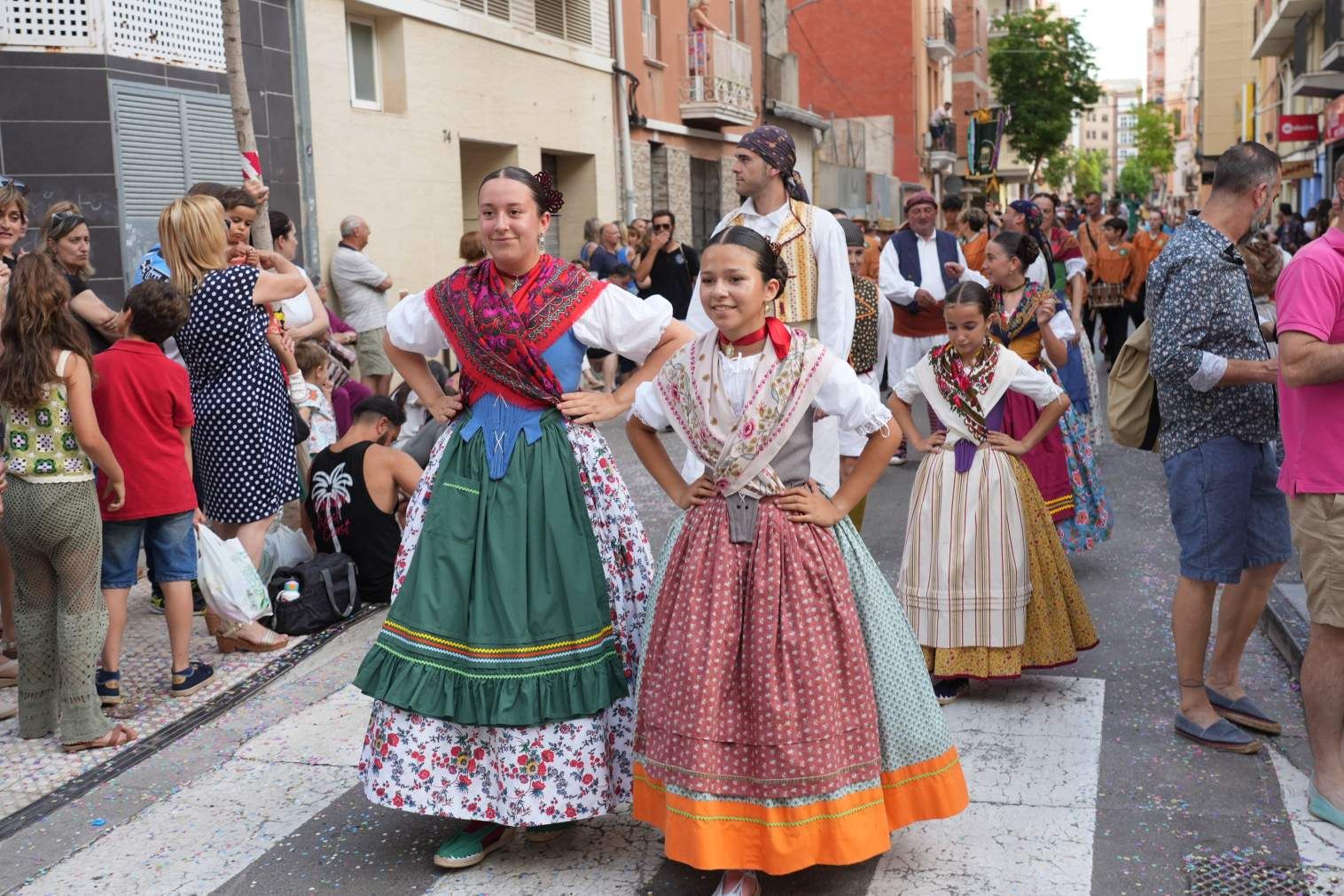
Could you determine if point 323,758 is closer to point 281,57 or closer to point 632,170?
point 281,57

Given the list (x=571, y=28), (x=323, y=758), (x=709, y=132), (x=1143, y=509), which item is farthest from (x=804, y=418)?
(x=709, y=132)

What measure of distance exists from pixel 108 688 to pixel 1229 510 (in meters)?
4.36

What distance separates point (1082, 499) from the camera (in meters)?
7.60

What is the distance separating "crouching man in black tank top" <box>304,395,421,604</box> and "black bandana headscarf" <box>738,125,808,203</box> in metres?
2.59

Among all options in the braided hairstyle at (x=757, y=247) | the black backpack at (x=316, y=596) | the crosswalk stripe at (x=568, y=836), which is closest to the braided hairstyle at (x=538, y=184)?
the braided hairstyle at (x=757, y=247)

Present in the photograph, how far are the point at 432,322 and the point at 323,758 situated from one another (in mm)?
1790

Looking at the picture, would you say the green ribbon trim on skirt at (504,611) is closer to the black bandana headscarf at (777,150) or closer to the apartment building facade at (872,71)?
the black bandana headscarf at (777,150)

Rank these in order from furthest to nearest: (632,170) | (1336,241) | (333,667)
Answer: (632,170)
(333,667)
(1336,241)

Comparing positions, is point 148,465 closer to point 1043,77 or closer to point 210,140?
point 210,140

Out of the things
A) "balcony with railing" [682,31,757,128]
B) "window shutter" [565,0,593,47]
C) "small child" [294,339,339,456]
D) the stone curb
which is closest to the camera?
the stone curb

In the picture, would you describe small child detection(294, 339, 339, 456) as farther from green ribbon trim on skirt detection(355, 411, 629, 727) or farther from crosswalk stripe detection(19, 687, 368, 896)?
green ribbon trim on skirt detection(355, 411, 629, 727)

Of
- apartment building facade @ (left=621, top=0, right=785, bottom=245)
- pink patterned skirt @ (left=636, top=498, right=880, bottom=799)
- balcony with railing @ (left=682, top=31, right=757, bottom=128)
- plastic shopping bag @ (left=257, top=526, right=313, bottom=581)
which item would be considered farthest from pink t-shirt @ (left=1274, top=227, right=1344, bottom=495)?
balcony with railing @ (left=682, top=31, right=757, bottom=128)

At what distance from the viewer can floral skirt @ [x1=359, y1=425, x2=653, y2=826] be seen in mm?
4113

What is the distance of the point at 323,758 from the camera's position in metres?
5.26
